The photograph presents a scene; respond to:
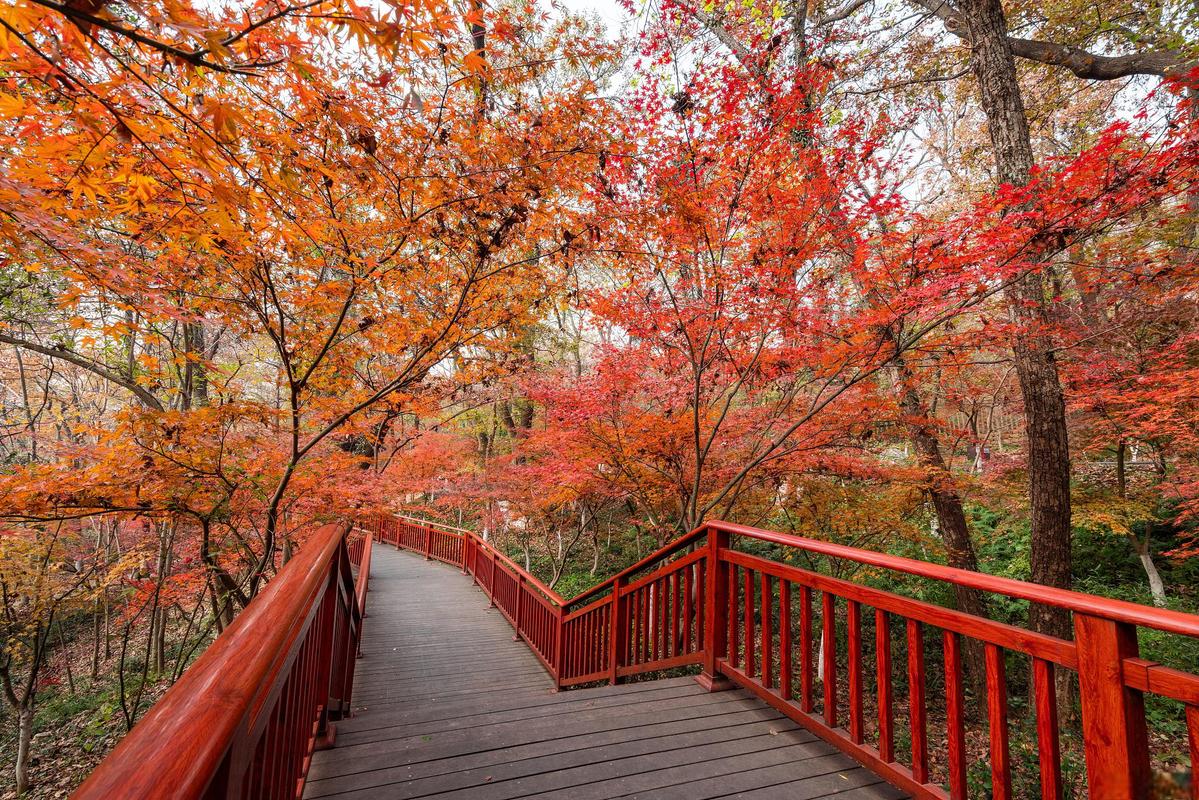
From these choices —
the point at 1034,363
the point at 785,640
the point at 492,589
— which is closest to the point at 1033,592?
the point at 785,640

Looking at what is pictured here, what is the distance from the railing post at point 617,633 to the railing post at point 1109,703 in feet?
9.91

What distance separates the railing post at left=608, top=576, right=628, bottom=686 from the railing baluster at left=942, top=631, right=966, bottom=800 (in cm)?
252

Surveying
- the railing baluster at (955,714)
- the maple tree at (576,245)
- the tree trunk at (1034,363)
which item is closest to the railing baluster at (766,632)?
the railing baluster at (955,714)

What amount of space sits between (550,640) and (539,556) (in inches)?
305

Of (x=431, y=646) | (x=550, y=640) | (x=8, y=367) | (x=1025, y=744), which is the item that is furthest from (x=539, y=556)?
A: (x=8, y=367)

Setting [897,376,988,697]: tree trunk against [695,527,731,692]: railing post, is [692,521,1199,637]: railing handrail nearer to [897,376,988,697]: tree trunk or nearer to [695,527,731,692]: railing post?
[695,527,731,692]: railing post

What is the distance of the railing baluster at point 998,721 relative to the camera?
1.67 m

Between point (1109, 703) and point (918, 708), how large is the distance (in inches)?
27.2

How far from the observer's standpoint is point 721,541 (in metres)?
3.13

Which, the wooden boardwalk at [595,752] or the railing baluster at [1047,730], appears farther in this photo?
the wooden boardwalk at [595,752]

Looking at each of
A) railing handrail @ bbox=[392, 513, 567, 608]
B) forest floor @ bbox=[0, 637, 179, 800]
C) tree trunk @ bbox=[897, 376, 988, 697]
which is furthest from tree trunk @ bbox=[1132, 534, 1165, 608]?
forest floor @ bbox=[0, 637, 179, 800]

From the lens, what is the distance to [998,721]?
67.9 inches

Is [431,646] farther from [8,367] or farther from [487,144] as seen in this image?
[8,367]

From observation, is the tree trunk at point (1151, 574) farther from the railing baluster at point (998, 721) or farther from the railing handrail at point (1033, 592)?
the railing baluster at point (998, 721)
